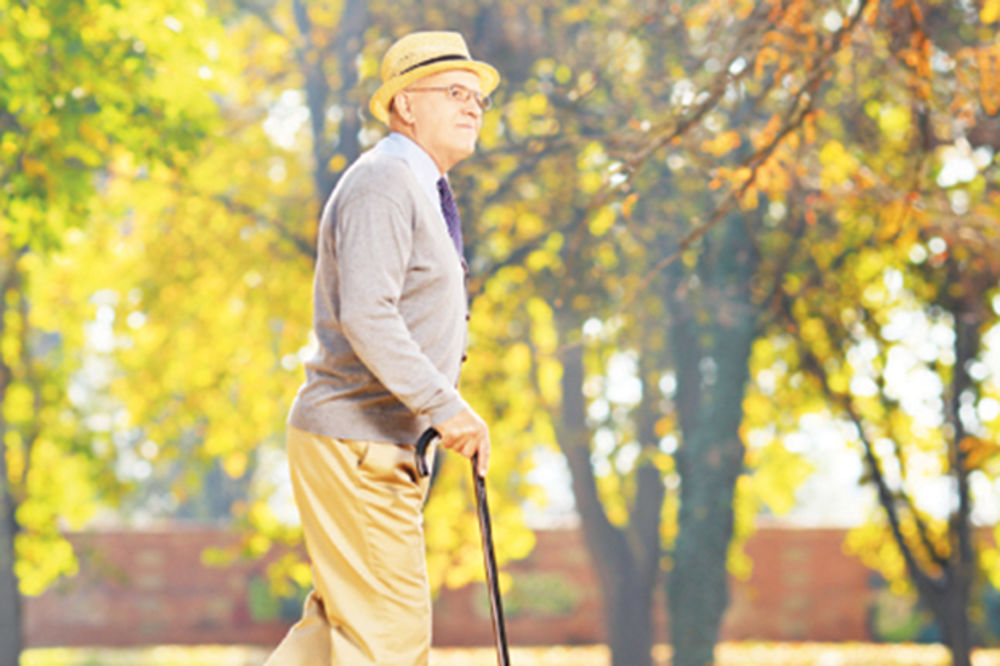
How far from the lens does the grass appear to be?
14.7 metres

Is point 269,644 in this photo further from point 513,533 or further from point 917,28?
point 917,28

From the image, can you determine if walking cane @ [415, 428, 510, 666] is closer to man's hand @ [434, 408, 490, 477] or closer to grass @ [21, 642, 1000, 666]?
man's hand @ [434, 408, 490, 477]

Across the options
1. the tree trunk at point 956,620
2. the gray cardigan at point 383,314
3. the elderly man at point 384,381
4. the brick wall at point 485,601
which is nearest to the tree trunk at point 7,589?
the brick wall at point 485,601

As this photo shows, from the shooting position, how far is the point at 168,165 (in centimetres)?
722

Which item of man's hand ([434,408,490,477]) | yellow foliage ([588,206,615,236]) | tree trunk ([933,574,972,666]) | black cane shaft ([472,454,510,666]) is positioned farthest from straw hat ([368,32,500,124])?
tree trunk ([933,574,972,666])

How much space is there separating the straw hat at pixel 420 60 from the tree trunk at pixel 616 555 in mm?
7571

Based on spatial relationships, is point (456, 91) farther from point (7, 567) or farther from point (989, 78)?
point (7, 567)

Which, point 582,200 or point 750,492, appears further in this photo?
point 750,492

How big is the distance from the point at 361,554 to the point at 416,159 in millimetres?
887

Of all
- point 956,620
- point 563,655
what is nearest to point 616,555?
point 956,620

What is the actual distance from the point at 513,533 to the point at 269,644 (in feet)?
22.7

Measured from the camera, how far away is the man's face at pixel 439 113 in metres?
3.11

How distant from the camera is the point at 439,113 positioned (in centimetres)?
312

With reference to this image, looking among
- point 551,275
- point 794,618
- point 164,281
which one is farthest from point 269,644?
point 551,275
